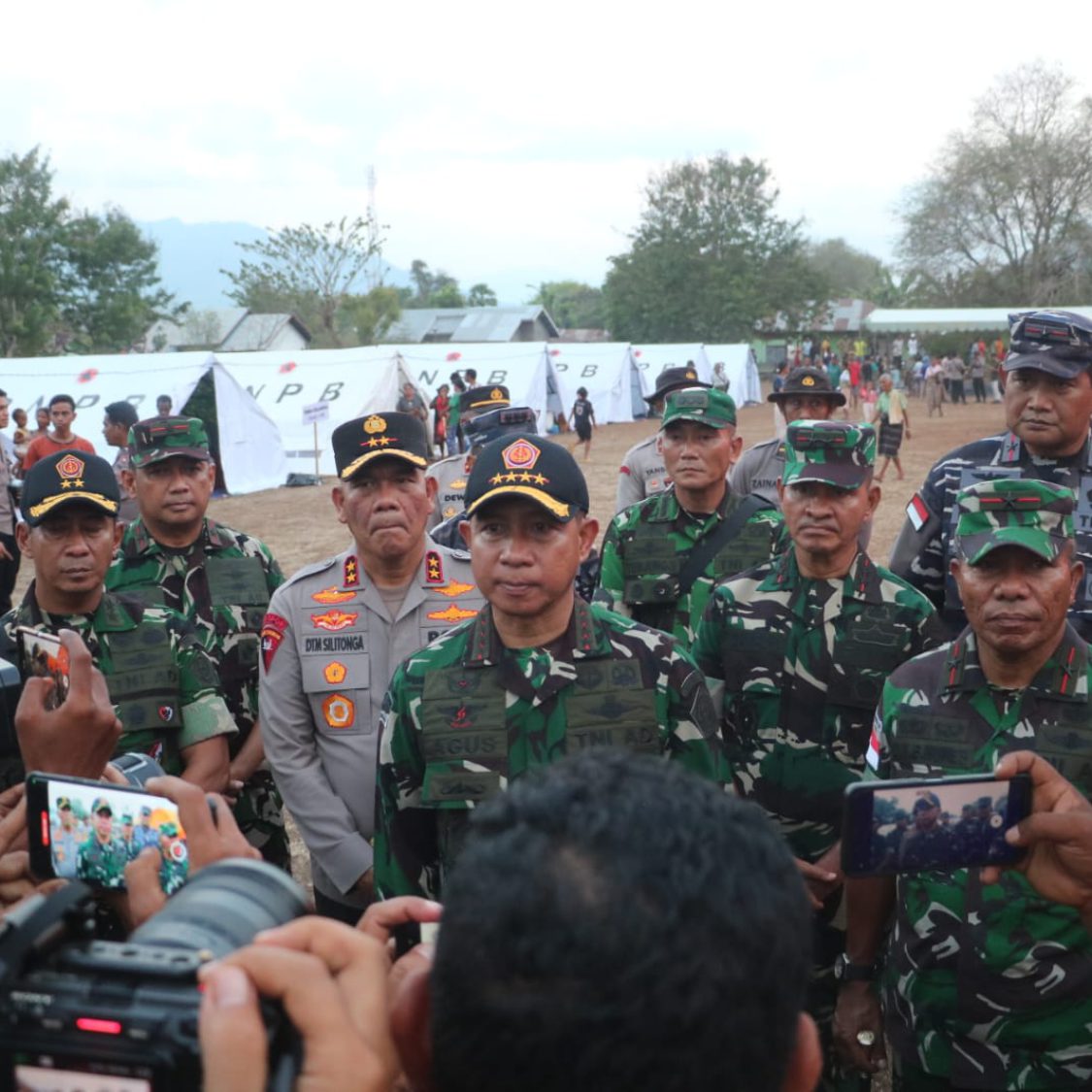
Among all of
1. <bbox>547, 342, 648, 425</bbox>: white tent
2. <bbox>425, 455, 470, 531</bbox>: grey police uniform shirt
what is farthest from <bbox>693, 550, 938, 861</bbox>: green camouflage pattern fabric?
<bbox>547, 342, 648, 425</bbox>: white tent

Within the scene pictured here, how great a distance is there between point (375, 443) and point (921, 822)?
7.67ft

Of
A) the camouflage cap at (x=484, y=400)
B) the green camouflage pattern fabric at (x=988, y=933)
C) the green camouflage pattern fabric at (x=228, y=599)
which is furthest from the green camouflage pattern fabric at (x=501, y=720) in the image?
the camouflage cap at (x=484, y=400)

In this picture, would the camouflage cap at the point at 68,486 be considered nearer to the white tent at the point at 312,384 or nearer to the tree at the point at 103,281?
the white tent at the point at 312,384

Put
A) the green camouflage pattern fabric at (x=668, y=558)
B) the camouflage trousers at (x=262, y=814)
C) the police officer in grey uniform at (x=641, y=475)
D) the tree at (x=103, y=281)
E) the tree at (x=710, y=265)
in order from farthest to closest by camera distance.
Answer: the tree at (x=710, y=265) < the tree at (x=103, y=281) < the police officer in grey uniform at (x=641, y=475) < the green camouflage pattern fabric at (x=668, y=558) < the camouflage trousers at (x=262, y=814)

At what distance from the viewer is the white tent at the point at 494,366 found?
87.0 feet

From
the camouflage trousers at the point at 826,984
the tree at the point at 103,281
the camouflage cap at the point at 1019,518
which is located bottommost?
the camouflage trousers at the point at 826,984

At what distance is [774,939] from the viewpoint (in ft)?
3.53

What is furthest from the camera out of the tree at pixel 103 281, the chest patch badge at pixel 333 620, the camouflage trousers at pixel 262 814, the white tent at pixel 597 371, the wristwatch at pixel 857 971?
the tree at pixel 103 281

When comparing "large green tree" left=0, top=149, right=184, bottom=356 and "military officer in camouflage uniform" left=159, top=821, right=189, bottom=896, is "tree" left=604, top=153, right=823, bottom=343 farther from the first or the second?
"military officer in camouflage uniform" left=159, top=821, right=189, bottom=896

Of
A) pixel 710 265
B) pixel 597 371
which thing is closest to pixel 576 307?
pixel 710 265

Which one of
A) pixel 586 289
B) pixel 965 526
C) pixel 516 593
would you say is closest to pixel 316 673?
pixel 516 593

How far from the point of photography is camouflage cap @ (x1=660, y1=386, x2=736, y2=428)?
16.4ft

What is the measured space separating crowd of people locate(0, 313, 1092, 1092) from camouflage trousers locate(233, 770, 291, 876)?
2 centimetres

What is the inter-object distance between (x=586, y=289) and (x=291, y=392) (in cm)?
10100
